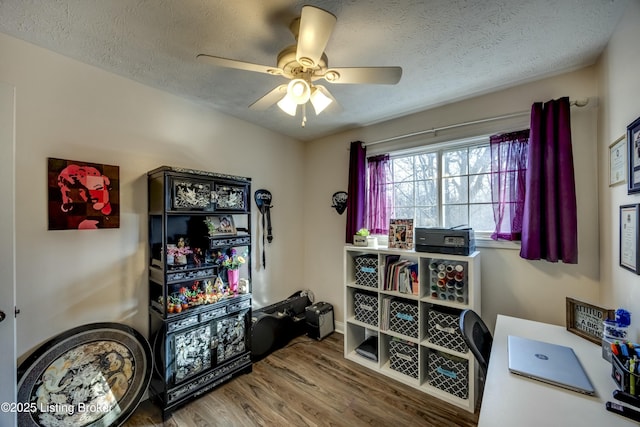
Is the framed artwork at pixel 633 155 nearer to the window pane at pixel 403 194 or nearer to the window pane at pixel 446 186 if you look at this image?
the window pane at pixel 446 186

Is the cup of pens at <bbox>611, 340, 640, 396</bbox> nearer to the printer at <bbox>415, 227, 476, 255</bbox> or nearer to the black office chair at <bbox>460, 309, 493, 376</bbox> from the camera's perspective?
the black office chair at <bbox>460, 309, 493, 376</bbox>

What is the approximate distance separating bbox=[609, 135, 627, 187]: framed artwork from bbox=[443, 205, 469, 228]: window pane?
895mm

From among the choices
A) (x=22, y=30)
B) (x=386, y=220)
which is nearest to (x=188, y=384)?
(x=386, y=220)

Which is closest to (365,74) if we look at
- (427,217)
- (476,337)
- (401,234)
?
(401,234)

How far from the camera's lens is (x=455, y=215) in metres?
2.31

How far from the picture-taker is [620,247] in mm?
1332

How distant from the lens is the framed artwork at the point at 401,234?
223cm

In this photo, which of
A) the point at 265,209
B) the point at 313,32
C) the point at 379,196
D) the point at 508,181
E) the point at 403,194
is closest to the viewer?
the point at 313,32

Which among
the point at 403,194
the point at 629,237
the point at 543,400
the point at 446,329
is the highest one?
the point at 403,194

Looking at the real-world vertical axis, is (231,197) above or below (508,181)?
below

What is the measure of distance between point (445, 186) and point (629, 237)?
1.26 metres

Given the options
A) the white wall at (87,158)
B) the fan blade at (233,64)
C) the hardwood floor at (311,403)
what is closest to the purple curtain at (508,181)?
the hardwood floor at (311,403)

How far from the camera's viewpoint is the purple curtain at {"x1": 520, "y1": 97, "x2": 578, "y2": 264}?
1701 mm

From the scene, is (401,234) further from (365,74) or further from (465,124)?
(365,74)
